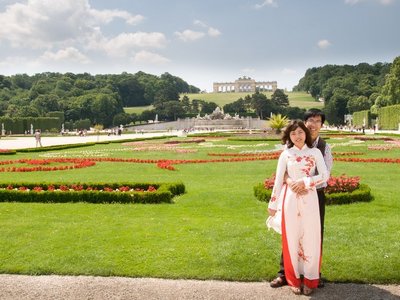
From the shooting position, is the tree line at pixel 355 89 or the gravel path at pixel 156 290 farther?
the tree line at pixel 355 89

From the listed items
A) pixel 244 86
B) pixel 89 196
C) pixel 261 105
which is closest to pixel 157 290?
pixel 89 196

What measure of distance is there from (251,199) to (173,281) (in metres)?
4.91

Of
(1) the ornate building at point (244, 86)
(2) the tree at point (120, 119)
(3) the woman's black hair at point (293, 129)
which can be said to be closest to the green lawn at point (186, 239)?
(3) the woman's black hair at point (293, 129)

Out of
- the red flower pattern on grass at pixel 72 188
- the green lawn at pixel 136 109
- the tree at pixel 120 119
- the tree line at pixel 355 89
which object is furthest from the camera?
the green lawn at pixel 136 109

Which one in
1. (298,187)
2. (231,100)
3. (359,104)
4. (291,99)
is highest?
(291,99)

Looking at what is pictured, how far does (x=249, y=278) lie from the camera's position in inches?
207

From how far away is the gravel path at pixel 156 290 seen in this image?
477 centimetres

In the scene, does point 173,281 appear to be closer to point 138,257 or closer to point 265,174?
point 138,257

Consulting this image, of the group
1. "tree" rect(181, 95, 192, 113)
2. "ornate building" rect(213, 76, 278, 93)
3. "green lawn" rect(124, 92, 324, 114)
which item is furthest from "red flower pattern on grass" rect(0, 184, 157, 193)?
"ornate building" rect(213, 76, 278, 93)

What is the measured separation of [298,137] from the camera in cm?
484

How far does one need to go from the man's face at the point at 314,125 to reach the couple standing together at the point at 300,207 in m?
0.13

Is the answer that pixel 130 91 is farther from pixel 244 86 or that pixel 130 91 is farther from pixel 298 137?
pixel 298 137

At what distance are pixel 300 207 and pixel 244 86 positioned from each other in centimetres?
17444

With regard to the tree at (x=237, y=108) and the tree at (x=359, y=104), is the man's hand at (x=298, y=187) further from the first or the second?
the tree at (x=237, y=108)
